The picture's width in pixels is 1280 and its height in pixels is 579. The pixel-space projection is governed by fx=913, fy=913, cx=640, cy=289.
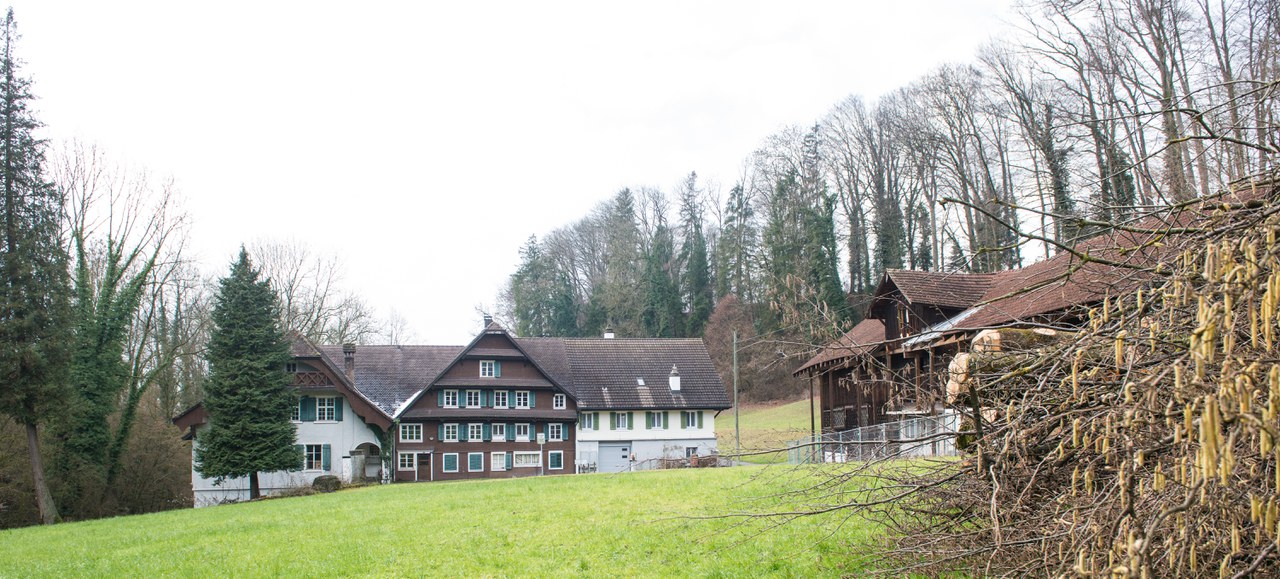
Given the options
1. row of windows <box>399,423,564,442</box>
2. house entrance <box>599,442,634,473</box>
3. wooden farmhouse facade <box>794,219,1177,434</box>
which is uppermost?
wooden farmhouse facade <box>794,219,1177,434</box>

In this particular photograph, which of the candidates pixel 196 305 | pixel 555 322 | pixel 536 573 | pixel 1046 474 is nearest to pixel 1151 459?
pixel 1046 474

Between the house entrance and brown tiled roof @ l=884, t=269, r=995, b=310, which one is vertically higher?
brown tiled roof @ l=884, t=269, r=995, b=310

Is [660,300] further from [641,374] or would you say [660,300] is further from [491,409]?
[491,409]

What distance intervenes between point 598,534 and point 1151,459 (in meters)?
9.07

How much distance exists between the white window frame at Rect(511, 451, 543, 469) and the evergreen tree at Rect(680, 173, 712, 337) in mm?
22149

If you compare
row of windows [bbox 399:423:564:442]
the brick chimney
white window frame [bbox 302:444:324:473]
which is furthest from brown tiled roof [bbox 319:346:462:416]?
white window frame [bbox 302:444:324:473]

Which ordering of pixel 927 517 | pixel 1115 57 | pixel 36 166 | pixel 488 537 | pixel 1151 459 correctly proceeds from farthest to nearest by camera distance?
1. pixel 36 166
2. pixel 1115 57
3. pixel 488 537
4. pixel 927 517
5. pixel 1151 459

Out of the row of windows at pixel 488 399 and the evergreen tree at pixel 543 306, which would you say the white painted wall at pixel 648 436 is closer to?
the row of windows at pixel 488 399

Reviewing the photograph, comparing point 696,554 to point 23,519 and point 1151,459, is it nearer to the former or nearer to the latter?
point 1151,459

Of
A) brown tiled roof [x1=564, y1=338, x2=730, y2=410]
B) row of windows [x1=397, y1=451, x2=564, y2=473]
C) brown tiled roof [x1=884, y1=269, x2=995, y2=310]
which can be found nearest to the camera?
brown tiled roof [x1=884, y1=269, x2=995, y2=310]

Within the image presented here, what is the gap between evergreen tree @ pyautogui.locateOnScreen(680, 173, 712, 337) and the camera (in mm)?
63809

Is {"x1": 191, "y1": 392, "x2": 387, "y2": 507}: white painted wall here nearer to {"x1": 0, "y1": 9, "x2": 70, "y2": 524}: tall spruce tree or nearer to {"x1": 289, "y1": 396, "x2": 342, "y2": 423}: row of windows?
{"x1": 289, "y1": 396, "x2": 342, "y2": 423}: row of windows

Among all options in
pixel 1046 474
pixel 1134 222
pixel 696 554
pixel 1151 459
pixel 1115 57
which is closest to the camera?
pixel 1151 459

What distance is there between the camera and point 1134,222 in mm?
4723
